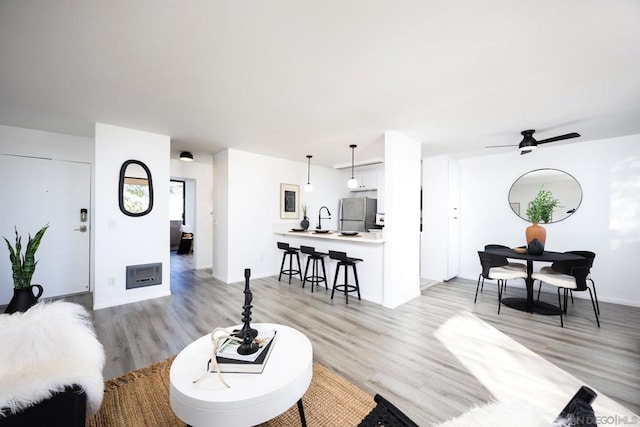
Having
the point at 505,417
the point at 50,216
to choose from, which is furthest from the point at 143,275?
the point at 505,417

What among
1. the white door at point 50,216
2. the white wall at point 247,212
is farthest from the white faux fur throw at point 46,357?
the white door at point 50,216

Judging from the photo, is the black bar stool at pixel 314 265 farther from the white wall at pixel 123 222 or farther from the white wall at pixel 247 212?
the white wall at pixel 123 222

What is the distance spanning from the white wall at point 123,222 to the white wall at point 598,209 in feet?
19.0

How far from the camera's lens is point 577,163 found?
4.19m

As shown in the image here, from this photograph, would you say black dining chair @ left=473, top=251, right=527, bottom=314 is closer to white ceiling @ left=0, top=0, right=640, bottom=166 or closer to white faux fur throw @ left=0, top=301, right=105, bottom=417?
white ceiling @ left=0, top=0, right=640, bottom=166

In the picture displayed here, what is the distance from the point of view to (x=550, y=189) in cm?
439

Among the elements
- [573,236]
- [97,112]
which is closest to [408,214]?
[573,236]

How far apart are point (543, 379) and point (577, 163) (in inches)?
152

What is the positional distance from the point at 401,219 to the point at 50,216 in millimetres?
5219

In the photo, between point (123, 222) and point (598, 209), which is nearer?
point (123, 222)

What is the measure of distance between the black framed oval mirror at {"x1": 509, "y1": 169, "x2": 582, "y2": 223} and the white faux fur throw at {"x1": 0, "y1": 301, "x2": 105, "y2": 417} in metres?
5.81

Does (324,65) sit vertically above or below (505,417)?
above

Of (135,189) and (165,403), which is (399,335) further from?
(135,189)

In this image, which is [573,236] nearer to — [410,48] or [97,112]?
[410,48]
